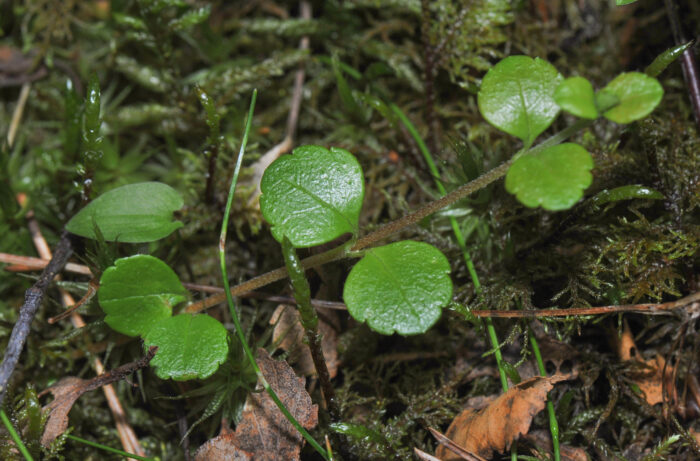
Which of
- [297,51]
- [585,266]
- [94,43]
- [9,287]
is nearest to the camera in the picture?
[585,266]

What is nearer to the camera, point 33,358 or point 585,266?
point 585,266

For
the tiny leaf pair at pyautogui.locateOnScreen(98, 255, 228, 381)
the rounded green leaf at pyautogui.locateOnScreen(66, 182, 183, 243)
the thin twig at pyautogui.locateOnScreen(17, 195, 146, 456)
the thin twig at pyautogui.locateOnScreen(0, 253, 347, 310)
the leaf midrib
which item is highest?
the leaf midrib

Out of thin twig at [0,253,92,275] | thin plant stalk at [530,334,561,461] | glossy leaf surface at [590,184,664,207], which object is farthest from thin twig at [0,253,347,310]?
glossy leaf surface at [590,184,664,207]

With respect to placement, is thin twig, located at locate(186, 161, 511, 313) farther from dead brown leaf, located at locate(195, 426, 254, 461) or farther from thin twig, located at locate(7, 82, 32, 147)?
thin twig, located at locate(7, 82, 32, 147)

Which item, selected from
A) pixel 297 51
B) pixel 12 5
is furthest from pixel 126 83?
pixel 297 51

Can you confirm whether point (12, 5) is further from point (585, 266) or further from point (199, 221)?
point (585, 266)

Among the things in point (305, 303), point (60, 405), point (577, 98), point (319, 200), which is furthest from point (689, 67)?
point (60, 405)

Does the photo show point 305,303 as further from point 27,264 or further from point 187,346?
point 27,264
